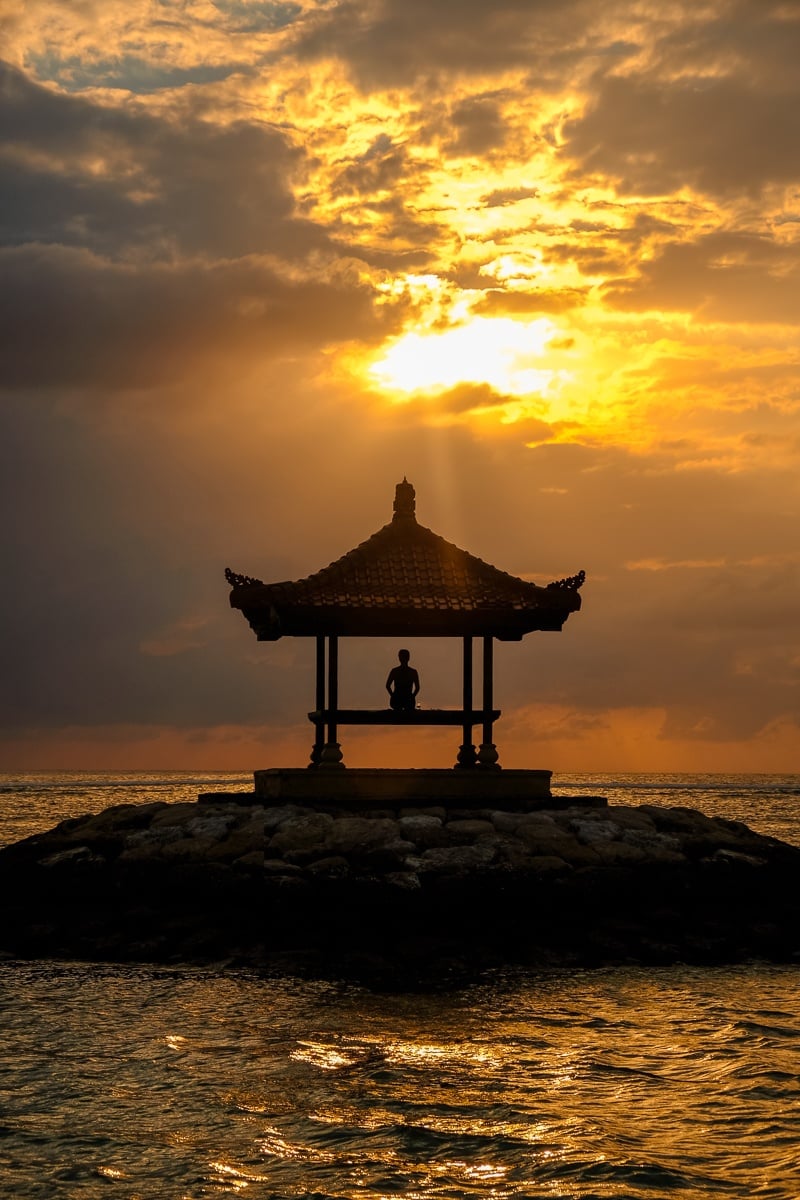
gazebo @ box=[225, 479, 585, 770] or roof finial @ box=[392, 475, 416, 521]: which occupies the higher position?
roof finial @ box=[392, 475, 416, 521]

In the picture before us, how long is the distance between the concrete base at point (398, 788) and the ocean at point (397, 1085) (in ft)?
17.2

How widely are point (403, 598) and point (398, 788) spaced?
3306 mm

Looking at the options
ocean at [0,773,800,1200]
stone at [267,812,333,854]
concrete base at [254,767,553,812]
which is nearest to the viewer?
ocean at [0,773,800,1200]

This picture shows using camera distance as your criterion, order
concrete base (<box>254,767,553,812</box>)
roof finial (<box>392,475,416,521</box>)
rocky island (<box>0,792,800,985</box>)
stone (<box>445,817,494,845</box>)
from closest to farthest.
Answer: rocky island (<box>0,792,800,985</box>) → stone (<box>445,817,494,845</box>) → concrete base (<box>254,767,553,812</box>) → roof finial (<box>392,475,416,521</box>)

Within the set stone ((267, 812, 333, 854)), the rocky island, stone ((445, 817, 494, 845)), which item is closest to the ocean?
the rocky island

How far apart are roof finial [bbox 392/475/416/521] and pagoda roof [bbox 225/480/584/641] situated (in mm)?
674

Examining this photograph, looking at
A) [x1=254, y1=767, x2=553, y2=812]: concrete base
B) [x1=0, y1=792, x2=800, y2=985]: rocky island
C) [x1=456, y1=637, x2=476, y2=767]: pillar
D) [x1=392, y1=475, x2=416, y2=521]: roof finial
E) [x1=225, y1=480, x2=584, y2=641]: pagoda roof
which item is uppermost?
[x1=392, y1=475, x2=416, y2=521]: roof finial

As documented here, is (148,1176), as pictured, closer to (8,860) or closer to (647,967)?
(647,967)

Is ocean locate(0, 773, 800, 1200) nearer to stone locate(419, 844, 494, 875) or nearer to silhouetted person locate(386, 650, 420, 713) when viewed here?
stone locate(419, 844, 494, 875)

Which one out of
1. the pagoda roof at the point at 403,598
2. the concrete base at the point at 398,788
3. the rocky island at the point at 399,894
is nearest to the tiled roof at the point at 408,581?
the pagoda roof at the point at 403,598

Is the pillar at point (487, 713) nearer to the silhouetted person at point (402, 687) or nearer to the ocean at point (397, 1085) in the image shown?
the silhouetted person at point (402, 687)

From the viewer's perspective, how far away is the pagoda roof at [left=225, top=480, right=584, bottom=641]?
2330cm

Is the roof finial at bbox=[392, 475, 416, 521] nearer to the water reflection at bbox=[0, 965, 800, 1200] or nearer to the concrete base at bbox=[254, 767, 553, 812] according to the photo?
the concrete base at bbox=[254, 767, 553, 812]

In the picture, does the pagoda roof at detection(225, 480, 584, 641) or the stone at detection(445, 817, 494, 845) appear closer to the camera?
the stone at detection(445, 817, 494, 845)
